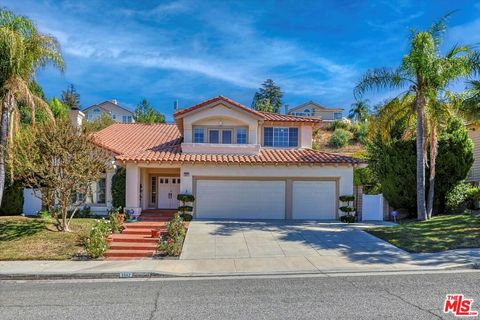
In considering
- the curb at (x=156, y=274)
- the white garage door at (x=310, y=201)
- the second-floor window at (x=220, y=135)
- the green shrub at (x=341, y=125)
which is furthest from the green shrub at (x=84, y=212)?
the green shrub at (x=341, y=125)

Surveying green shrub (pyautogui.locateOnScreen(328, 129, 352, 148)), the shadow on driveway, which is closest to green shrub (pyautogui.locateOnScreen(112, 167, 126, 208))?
the shadow on driveway

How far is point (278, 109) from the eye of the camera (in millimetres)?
80812

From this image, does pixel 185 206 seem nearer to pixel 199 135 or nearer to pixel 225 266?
pixel 199 135

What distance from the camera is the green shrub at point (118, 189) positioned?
2023cm

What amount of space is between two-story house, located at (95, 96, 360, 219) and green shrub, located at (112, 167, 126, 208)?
55 cm

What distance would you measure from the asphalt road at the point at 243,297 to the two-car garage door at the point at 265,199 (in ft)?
34.1

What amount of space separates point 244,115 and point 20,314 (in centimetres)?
1632

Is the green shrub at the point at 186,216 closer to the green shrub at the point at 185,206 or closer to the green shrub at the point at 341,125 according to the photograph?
the green shrub at the point at 185,206

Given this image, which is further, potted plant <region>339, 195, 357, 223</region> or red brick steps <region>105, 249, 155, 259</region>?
potted plant <region>339, 195, 357, 223</region>

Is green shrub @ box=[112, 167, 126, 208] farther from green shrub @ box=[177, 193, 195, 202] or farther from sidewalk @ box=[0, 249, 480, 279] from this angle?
sidewalk @ box=[0, 249, 480, 279]

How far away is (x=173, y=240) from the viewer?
45.9 feet

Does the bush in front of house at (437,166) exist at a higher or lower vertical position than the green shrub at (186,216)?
higher

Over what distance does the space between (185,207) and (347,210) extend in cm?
853

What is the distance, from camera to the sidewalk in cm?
1073
